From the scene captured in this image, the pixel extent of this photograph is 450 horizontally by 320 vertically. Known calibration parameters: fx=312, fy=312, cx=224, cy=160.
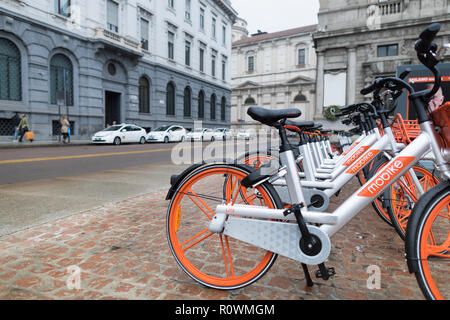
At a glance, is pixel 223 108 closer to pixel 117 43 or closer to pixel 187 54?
pixel 187 54

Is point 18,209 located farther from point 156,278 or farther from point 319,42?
point 319,42

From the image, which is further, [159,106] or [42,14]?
[159,106]

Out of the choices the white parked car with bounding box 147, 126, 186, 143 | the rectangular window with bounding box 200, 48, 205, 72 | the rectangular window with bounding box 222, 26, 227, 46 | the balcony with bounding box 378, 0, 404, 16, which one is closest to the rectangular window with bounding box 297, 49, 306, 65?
the rectangular window with bounding box 222, 26, 227, 46

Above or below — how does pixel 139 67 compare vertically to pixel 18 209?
above

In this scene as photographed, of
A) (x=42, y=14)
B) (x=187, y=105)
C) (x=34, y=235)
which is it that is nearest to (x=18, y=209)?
(x=34, y=235)

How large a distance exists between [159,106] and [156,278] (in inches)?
1127

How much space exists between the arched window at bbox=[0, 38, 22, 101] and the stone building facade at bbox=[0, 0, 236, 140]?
0.05 meters

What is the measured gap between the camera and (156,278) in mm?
2350

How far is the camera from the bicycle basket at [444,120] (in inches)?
67.7

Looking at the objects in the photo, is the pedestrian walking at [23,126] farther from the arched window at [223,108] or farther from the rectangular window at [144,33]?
the arched window at [223,108]

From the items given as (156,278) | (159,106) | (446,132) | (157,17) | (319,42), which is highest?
(157,17)

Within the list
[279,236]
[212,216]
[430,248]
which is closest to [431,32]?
[430,248]

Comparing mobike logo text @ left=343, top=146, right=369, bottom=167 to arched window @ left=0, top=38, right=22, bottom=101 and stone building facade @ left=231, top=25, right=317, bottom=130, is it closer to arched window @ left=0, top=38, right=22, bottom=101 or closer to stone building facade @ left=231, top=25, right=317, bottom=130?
arched window @ left=0, top=38, right=22, bottom=101

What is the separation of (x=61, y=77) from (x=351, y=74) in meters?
21.9
